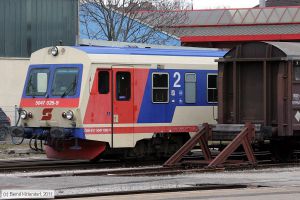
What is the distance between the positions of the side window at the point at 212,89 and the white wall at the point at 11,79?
45.8ft

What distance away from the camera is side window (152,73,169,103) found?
851 inches

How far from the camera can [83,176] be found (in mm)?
17078

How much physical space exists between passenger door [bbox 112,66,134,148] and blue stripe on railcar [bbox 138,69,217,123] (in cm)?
42

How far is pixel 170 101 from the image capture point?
21875 mm

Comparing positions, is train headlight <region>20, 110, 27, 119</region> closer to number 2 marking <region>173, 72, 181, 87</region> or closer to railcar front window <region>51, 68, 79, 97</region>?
railcar front window <region>51, 68, 79, 97</region>

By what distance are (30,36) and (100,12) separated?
826 cm

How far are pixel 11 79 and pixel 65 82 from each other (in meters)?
14.6

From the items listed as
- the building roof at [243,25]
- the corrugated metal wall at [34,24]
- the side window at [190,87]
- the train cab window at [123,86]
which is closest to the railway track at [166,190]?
the train cab window at [123,86]

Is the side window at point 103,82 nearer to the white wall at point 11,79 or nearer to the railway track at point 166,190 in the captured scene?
the railway track at point 166,190

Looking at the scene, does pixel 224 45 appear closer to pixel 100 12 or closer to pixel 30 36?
pixel 100 12

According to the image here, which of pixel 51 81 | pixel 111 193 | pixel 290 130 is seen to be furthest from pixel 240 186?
pixel 51 81

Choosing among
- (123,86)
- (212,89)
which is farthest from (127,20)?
(123,86)

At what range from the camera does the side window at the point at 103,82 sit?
809 inches

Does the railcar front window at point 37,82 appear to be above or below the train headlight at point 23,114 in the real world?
above
